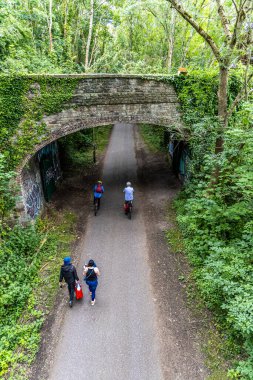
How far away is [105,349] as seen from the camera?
5.95m

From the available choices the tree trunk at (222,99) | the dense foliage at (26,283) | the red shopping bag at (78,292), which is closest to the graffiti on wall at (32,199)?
the dense foliage at (26,283)

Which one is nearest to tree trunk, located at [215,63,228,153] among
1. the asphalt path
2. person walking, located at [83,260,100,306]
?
the asphalt path

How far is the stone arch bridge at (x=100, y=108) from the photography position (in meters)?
10.0

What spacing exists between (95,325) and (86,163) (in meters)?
12.9

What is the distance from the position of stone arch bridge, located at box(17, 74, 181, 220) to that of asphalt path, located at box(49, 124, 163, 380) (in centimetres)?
318

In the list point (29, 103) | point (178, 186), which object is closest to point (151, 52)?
point (178, 186)

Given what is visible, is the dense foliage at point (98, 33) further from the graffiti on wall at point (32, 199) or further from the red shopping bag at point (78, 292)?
the red shopping bag at point (78, 292)

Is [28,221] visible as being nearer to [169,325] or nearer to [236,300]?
[169,325]

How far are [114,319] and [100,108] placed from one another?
7.93m

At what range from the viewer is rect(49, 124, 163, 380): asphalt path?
18.3ft

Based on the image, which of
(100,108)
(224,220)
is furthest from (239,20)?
(224,220)

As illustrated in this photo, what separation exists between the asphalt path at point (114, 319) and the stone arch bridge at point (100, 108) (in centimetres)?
318

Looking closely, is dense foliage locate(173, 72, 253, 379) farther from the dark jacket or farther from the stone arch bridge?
the dark jacket

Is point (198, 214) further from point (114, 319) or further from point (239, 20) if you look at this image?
point (239, 20)
